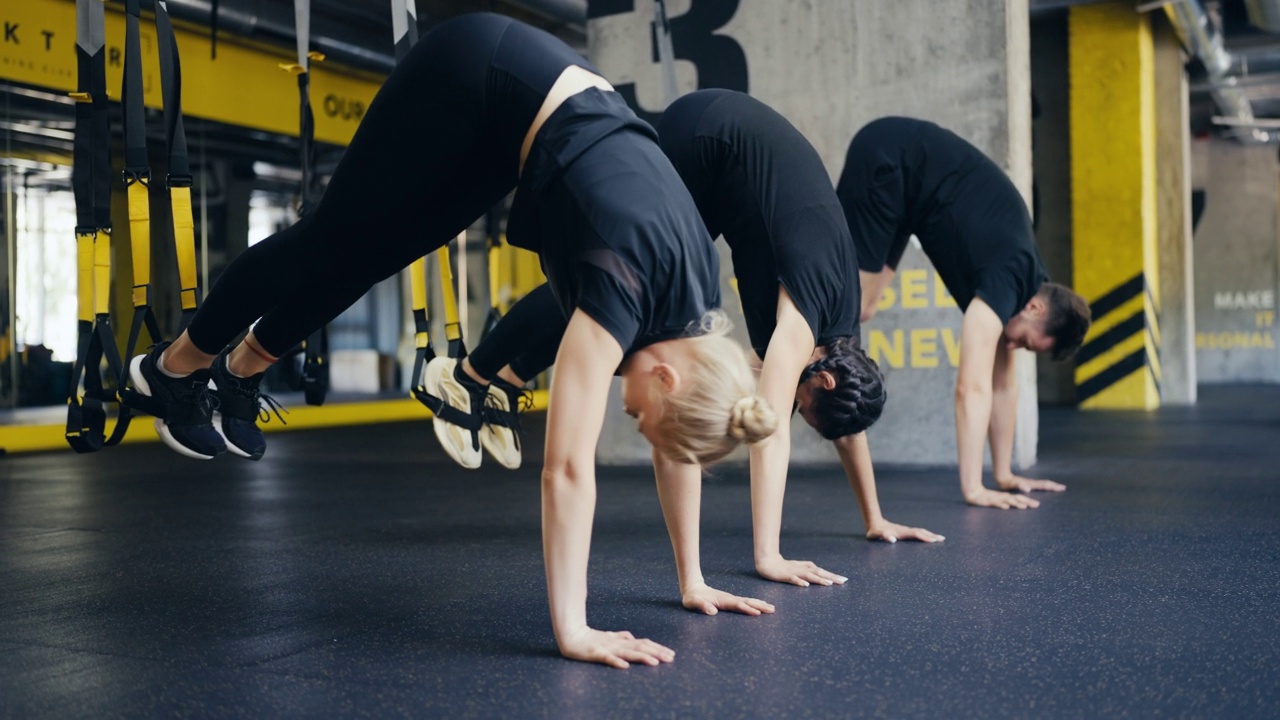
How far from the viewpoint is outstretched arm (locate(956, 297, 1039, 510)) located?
3.58 m

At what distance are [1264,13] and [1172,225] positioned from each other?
77.6 inches

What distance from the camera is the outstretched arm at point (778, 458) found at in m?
2.50

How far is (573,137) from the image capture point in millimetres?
1878

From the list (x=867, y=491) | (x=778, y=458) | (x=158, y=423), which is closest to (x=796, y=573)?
(x=778, y=458)

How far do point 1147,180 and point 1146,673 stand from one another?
8545mm

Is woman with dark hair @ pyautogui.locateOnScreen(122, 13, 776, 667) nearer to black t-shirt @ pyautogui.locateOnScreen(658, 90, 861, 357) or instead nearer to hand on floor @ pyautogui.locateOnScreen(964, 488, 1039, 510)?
black t-shirt @ pyautogui.locateOnScreen(658, 90, 861, 357)

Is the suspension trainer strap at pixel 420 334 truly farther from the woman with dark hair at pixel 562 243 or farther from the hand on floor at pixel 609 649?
the hand on floor at pixel 609 649

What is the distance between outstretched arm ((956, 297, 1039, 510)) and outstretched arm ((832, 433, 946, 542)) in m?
0.61

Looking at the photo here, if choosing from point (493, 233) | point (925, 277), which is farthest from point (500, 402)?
point (925, 277)

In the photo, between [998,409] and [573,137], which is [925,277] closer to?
[998,409]

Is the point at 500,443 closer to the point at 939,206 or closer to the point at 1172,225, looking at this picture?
the point at 939,206

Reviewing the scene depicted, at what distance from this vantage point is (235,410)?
8.23 ft

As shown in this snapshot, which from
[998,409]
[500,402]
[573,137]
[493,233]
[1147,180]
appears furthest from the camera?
[1147,180]

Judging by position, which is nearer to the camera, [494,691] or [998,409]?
[494,691]
